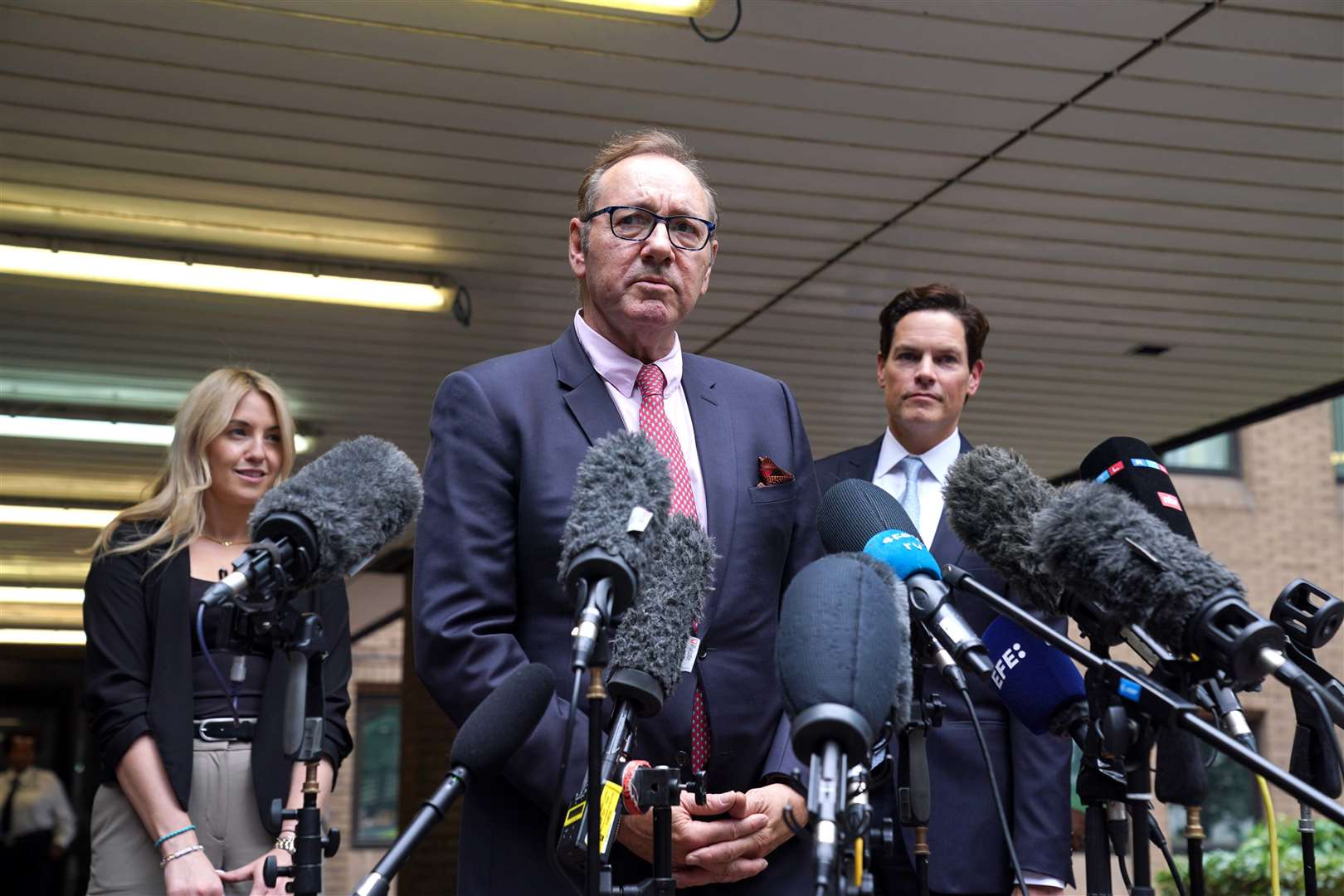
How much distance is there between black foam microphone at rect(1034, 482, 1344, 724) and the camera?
192 centimetres

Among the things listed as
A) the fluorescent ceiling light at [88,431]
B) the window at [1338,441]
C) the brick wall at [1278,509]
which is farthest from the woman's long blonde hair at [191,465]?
the window at [1338,441]

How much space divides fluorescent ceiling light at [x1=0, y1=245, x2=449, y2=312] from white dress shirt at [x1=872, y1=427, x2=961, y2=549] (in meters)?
4.12

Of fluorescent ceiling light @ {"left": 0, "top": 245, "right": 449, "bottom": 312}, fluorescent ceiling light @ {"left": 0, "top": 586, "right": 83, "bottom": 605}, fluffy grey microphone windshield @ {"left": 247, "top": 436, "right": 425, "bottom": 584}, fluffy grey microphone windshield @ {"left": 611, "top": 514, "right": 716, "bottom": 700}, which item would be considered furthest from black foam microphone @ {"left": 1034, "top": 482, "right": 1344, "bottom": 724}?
fluorescent ceiling light @ {"left": 0, "top": 586, "right": 83, "bottom": 605}

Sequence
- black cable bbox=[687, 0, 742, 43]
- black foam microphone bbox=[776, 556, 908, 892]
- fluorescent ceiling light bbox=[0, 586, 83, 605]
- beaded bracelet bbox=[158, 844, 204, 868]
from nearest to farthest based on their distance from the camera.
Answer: black foam microphone bbox=[776, 556, 908, 892]
beaded bracelet bbox=[158, 844, 204, 868]
black cable bbox=[687, 0, 742, 43]
fluorescent ceiling light bbox=[0, 586, 83, 605]

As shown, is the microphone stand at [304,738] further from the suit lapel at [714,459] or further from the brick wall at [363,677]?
the brick wall at [363,677]

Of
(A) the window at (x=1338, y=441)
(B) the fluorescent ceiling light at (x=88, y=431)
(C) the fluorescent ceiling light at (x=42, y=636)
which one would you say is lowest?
(C) the fluorescent ceiling light at (x=42, y=636)

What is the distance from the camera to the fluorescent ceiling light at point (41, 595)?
57.3 ft

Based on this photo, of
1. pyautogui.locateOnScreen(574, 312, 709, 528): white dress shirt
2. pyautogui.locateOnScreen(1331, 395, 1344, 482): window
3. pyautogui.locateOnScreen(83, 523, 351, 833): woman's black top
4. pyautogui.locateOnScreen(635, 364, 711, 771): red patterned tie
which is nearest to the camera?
pyautogui.locateOnScreen(635, 364, 711, 771): red patterned tie

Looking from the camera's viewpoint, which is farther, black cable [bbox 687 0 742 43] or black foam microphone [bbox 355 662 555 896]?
black cable [bbox 687 0 742 43]

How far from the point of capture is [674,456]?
2844 millimetres

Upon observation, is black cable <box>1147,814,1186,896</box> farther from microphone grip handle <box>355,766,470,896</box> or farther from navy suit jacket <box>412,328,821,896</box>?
microphone grip handle <box>355,766,470,896</box>

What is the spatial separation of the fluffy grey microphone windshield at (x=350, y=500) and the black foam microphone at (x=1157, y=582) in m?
1.07

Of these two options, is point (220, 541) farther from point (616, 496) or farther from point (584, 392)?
point (616, 496)

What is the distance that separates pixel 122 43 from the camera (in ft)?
17.0
